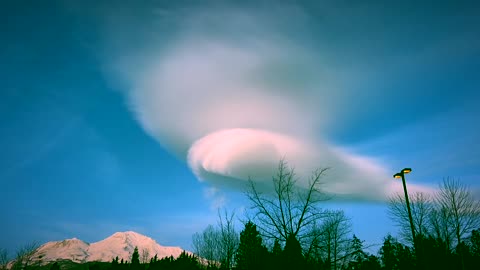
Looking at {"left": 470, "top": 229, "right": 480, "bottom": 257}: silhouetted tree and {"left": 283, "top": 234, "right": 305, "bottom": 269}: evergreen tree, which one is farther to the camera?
{"left": 470, "top": 229, "right": 480, "bottom": 257}: silhouetted tree

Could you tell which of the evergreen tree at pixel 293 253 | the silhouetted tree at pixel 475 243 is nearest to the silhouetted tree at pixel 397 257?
the silhouetted tree at pixel 475 243

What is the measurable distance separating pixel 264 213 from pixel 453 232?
2019 cm

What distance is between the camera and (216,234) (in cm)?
4075

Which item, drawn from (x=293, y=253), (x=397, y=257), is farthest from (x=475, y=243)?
(x=293, y=253)

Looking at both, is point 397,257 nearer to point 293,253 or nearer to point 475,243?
point 475,243

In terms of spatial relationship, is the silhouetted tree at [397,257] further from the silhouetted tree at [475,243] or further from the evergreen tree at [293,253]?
the evergreen tree at [293,253]

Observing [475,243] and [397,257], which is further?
[397,257]

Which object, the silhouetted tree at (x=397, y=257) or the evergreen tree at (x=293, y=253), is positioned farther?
the silhouetted tree at (x=397, y=257)

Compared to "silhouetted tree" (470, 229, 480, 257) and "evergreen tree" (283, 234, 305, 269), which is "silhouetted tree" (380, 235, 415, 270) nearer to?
"silhouetted tree" (470, 229, 480, 257)

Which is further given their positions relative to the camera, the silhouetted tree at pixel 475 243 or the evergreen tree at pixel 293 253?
the silhouetted tree at pixel 475 243

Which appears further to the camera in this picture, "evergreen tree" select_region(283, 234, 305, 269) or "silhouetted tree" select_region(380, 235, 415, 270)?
"silhouetted tree" select_region(380, 235, 415, 270)

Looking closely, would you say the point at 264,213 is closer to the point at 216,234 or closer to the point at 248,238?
the point at 248,238

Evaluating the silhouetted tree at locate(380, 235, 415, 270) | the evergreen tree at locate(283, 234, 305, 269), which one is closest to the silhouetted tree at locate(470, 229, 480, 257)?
the silhouetted tree at locate(380, 235, 415, 270)

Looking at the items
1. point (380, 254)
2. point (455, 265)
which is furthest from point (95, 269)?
point (455, 265)
